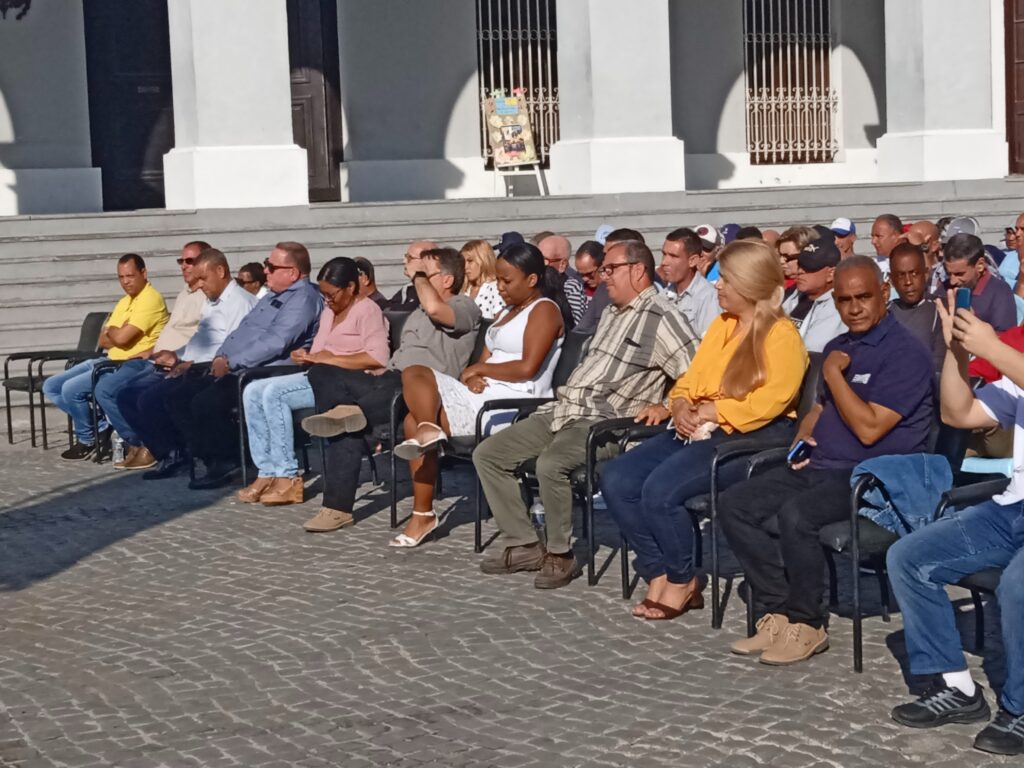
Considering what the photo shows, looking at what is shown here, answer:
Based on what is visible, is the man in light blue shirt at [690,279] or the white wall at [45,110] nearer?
the man in light blue shirt at [690,279]

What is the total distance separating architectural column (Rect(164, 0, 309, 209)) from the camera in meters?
15.8

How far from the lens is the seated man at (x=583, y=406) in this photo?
7395mm

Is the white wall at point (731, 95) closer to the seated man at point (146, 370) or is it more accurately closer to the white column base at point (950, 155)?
the white column base at point (950, 155)

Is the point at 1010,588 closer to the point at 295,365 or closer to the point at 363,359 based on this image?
the point at 363,359

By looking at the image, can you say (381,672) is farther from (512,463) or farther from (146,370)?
(146,370)

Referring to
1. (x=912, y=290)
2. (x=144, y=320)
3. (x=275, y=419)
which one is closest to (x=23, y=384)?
(x=144, y=320)

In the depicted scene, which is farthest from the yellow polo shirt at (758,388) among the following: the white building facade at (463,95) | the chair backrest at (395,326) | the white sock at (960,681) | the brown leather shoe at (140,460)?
the white building facade at (463,95)

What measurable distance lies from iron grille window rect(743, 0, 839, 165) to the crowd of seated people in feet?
30.8

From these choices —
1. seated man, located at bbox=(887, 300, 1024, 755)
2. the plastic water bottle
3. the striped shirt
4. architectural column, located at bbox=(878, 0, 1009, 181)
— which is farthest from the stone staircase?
seated man, located at bbox=(887, 300, 1024, 755)

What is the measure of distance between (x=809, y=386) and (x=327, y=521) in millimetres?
2995

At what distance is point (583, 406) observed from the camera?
24.8ft

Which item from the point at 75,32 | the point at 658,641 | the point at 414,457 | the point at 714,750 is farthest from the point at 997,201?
the point at 714,750

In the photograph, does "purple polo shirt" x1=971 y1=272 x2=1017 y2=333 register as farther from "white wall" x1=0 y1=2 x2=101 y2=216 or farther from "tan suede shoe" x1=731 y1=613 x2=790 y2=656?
"white wall" x1=0 y1=2 x2=101 y2=216

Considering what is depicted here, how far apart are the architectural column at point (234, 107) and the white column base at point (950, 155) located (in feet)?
22.3
